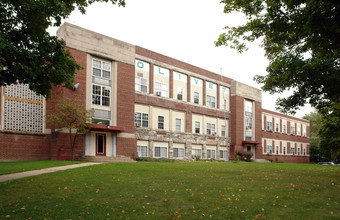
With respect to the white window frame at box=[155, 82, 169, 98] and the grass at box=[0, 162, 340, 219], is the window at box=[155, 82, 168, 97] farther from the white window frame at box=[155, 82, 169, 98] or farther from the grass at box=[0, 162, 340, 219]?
the grass at box=[0, 162, 340, 219]

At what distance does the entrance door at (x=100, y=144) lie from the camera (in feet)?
96.3

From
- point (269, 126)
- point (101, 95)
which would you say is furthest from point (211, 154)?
point (269, 126)

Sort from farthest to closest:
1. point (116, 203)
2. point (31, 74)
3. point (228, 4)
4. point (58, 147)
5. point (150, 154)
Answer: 1. point (150, 154)
2. point (58, 147)
3. point (228, 4)
4. point (31, 74)
5. point (116, 203)

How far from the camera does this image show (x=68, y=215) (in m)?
9.13

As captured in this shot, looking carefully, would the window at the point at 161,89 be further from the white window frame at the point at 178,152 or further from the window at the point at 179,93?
the white window frame at the point at 178,152

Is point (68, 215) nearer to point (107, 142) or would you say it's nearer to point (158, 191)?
point (158, 191)

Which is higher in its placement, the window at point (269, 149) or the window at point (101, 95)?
the window at point (101, 95)

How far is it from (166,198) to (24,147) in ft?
63.3

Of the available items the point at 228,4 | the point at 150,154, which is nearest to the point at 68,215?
the point at 228,4

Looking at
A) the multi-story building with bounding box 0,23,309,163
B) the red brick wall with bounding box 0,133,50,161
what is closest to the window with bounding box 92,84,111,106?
the multi-story building with bounding box 0,23,309,163

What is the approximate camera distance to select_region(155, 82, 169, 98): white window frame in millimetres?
35969

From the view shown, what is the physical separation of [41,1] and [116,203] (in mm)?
→ 8095

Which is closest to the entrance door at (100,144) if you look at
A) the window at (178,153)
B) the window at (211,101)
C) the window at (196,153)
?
the window at (178,153)

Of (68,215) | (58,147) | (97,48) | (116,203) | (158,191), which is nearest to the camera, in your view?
(68,215)
